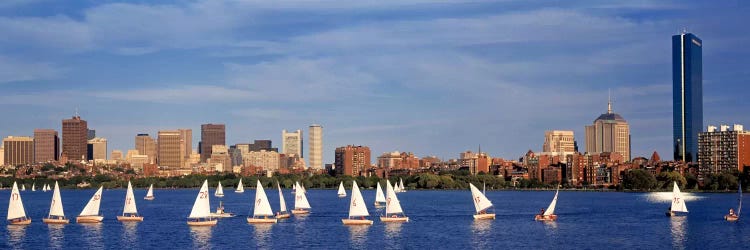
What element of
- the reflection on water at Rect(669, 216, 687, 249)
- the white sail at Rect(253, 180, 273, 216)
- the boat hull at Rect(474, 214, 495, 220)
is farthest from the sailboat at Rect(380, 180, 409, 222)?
the reflection on water at Rect(669, 216, 687, 249)

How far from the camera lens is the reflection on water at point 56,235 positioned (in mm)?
91825

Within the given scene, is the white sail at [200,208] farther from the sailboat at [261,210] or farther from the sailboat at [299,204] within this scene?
the sailboat at [299,204]

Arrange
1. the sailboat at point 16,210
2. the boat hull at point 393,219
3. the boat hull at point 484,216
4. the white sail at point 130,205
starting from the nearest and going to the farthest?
the sailboat at point 16,210 < the boat hull at point 393,219 < the white sail at point 130,205 < the boat hull at point 484,216

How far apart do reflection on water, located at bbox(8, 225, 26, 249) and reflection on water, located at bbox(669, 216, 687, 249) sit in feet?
175

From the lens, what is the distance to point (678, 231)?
4205 inches

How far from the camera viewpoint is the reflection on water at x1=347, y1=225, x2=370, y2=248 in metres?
91.1

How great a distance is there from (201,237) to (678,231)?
45.2 m

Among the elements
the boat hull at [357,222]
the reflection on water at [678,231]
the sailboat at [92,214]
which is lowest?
the reflection on water at [678,231]

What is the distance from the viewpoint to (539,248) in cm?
8844

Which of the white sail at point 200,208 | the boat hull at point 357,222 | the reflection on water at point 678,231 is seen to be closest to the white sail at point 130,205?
the white sail at point 200,208

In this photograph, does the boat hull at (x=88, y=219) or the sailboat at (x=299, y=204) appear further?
the sailboat at (x=299, y=204)

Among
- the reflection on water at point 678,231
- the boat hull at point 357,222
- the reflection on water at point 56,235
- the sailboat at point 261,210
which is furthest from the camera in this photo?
the sailboat at point 261,210

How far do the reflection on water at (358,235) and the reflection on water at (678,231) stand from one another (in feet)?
83.3

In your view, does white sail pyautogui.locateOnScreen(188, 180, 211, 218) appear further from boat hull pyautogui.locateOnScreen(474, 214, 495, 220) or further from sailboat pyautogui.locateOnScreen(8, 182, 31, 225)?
boat hull pyautogui.locateOnScreen(474, 214, 495, 220)
